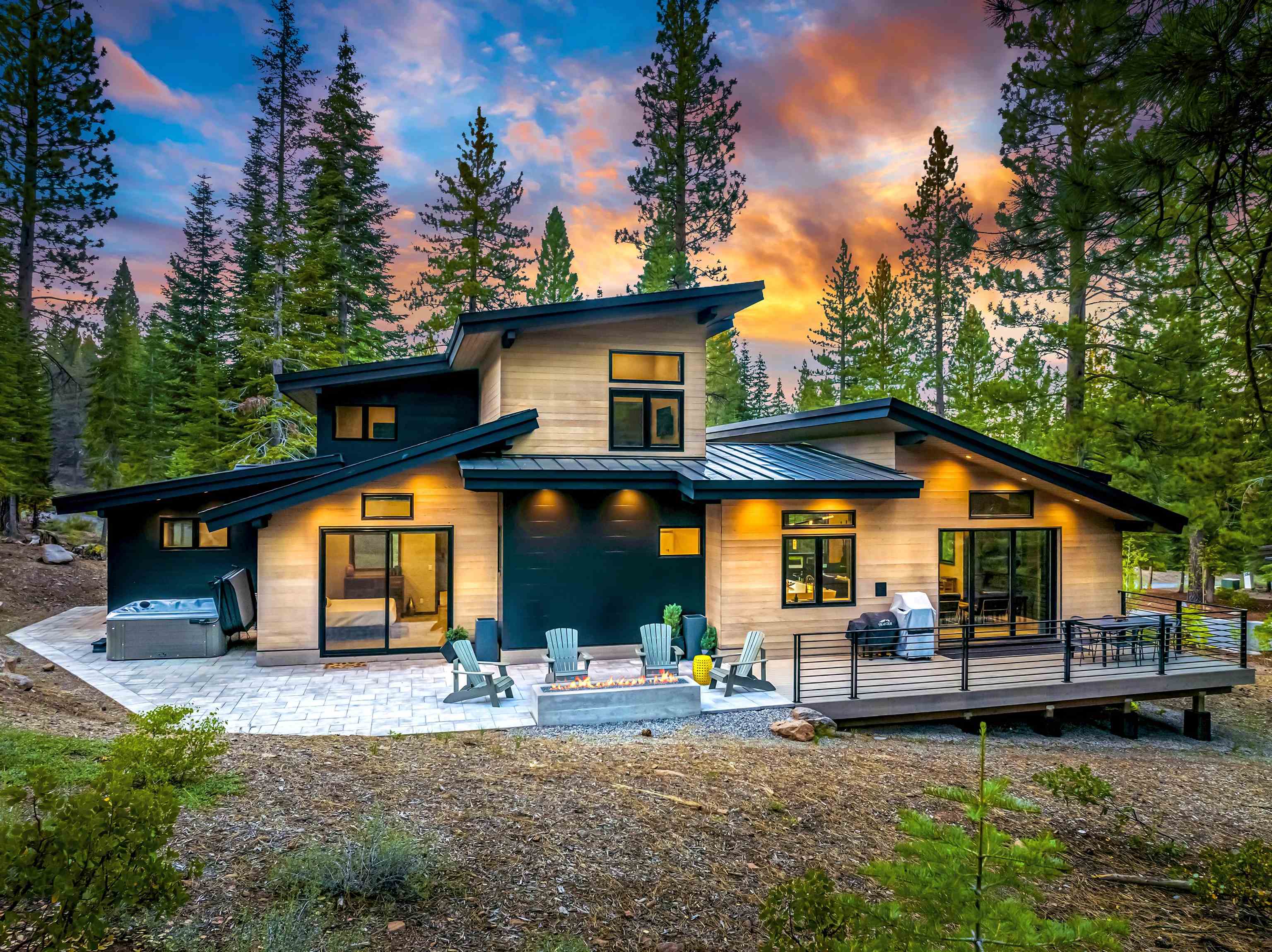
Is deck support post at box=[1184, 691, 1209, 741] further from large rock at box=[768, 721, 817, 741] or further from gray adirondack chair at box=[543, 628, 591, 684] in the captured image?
gray adirondack chair at box=[543, 628, 591, 684]

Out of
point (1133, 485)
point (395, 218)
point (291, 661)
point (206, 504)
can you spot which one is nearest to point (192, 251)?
point (395, 218)

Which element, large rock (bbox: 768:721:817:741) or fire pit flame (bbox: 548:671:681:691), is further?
fire pit flame (bbox: 548:671:681:691)

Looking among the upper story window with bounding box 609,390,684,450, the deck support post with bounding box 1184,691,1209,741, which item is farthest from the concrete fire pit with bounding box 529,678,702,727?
the deck support post with bounding box 1184,691,1209,741

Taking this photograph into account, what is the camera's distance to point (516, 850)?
438 cm

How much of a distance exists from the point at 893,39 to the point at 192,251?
100 feet

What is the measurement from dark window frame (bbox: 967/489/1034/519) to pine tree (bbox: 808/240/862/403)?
57.1 feet

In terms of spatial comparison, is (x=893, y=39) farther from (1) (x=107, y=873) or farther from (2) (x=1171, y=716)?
(1) (x=107, y=873)

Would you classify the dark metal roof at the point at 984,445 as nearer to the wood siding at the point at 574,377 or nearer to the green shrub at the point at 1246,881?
the wood siding at the point at 574,377

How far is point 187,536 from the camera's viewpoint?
12938mm

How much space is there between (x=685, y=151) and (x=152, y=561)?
1932cm

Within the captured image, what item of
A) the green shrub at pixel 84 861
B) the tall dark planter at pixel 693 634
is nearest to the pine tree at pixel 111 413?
the tall dark planter at pixel 693 634

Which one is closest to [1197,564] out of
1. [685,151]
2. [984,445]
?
[984,445]

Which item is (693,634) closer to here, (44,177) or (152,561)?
(152,561)

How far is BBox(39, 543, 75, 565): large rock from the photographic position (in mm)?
18203
